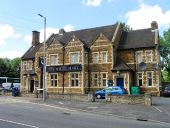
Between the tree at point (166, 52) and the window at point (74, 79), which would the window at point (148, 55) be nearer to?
the window at point (74, 79)

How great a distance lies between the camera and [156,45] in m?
42.2

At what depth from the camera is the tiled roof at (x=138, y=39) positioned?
43781 mm

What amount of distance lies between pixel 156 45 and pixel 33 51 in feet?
76.3

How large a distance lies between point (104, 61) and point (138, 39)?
245 inches

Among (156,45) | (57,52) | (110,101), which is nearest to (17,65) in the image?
(57,52)

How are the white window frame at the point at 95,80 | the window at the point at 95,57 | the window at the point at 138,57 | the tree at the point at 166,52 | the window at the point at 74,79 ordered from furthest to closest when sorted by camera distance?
1. the tree at the point at 166,52
2. the window at the point at 74,79
3. the window at the point at 95,57
4. the white window frame at the point at 95,80
5. the window at the point at 138,57

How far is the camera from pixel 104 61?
4466 centimetres

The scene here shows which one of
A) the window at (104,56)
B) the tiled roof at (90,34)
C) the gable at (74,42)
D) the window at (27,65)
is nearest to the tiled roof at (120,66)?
the window at (104,56)

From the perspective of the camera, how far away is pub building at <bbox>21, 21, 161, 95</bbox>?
42.7 meters

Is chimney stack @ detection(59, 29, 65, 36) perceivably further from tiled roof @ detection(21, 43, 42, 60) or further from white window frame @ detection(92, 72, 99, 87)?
white window frame @ detection(92, 72, 99, 87)

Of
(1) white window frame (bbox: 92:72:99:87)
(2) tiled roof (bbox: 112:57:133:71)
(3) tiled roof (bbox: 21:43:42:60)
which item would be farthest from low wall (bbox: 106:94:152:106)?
(3) tiled roof (bbox: 21:43:42:60)

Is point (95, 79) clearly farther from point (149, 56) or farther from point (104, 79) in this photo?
point (149, 56)

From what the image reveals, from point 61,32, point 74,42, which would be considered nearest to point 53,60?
point 74,42

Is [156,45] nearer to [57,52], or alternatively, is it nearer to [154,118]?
[57,52]
